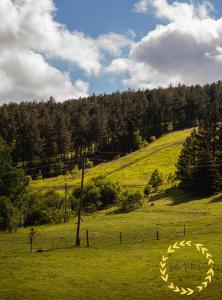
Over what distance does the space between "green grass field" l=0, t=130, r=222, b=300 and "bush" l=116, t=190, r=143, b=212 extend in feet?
6.55

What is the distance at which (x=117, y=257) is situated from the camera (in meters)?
46.2

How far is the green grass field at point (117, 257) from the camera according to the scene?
3541cm

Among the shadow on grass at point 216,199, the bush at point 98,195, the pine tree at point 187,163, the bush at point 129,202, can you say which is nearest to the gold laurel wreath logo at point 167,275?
the shadow on grass at point 216,199

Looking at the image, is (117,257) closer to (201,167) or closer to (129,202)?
(129,202)

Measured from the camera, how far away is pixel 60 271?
136 ft

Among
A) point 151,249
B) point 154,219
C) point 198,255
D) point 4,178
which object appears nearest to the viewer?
point 198,255

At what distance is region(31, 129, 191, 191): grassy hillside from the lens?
128m

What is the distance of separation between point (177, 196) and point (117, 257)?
164ft

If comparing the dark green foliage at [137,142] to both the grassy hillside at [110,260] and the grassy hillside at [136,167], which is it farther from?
the grassy hillside at [110,260]

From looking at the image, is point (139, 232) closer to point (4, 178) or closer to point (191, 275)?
point (191, 275)

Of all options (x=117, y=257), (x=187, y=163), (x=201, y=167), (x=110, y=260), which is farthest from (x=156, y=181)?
(x=110, y=260)

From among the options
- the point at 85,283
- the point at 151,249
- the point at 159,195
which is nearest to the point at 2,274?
the point at 85,283

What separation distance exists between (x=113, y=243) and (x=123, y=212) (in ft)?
103

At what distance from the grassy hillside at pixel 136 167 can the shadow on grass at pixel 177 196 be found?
1473 centimetres
